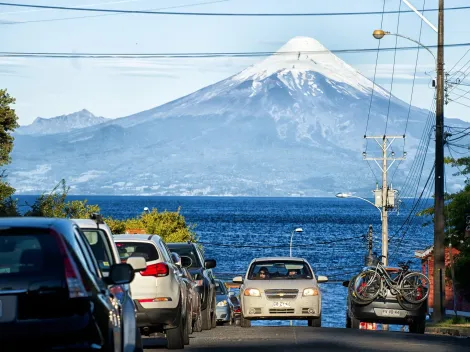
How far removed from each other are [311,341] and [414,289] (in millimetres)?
5935

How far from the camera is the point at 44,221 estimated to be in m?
8.77

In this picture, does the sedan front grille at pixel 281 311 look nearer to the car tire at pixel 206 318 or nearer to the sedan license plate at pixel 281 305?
the sedan license plate at pixel 281 305

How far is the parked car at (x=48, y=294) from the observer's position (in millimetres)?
7910

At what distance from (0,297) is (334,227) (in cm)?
17416

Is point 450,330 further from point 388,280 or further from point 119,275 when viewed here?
point 119,275

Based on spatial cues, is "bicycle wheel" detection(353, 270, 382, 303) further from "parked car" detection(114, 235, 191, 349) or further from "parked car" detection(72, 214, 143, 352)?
"parked car" detection(72, 214, 143, 352)

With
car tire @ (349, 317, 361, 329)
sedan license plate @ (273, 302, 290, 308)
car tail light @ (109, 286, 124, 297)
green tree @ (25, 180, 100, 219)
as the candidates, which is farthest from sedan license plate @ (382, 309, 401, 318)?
green tree @ (25, 180, 100, 219)

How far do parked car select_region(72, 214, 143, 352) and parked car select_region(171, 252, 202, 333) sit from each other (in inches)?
247

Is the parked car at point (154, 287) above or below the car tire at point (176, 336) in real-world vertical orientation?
above

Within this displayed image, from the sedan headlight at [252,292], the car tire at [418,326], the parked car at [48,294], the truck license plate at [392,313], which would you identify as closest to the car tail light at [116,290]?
the parked car at [48,294]

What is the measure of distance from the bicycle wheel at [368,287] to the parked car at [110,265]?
Result: 43.2ft

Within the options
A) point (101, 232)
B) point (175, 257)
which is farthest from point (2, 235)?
point (175, 257)

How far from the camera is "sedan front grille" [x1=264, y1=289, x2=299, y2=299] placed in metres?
24.7

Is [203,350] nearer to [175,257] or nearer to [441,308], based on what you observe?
[175,257]
